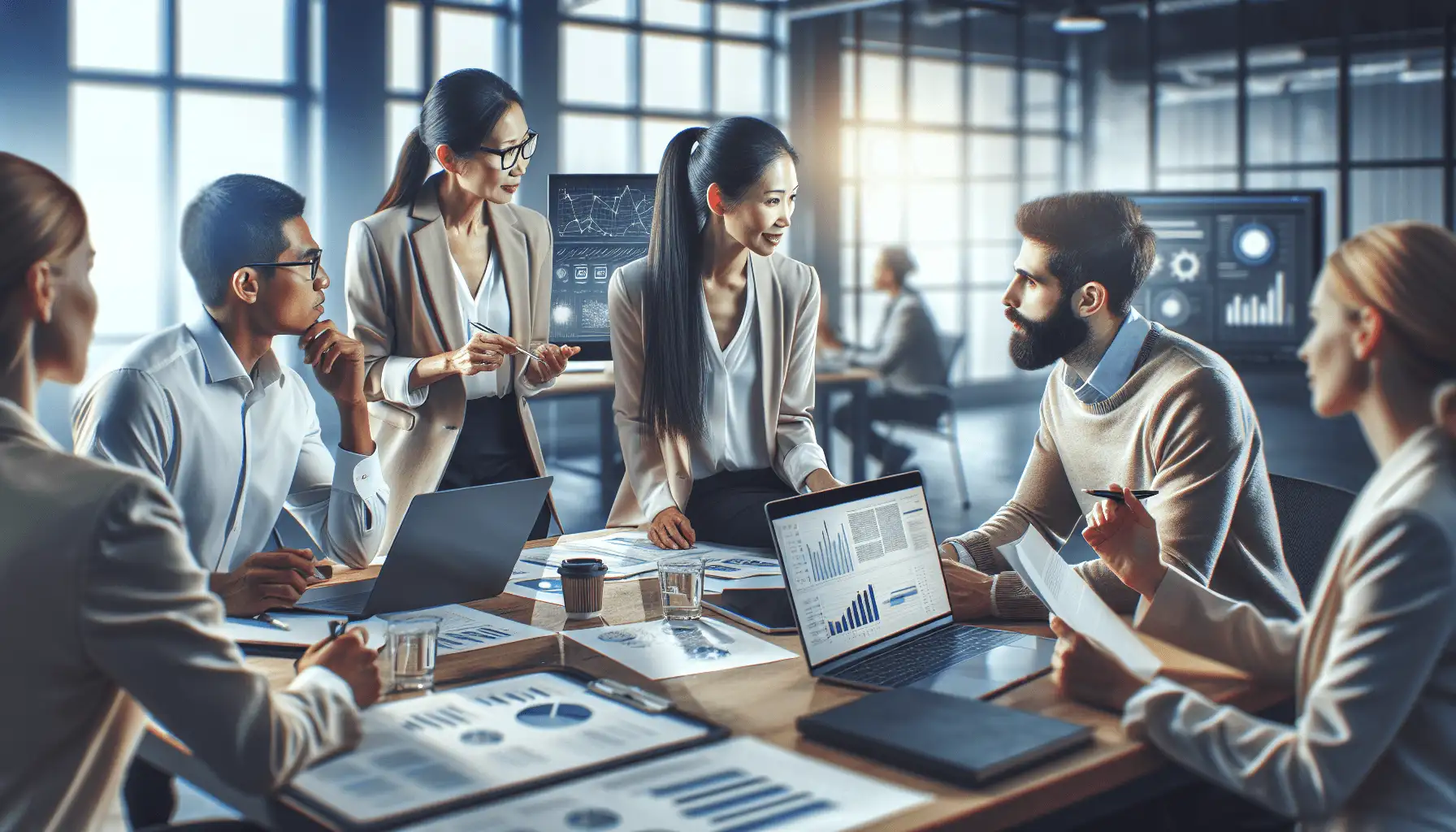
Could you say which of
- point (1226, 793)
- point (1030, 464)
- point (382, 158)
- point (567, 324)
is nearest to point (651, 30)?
point (382, 158)

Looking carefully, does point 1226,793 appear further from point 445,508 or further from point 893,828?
point 445,508

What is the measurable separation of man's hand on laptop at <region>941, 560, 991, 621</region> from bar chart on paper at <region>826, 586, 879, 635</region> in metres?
0.20

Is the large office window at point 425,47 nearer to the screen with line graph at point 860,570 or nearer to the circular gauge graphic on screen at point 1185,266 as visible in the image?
the circular gauge graphic on screen at point 1185,266

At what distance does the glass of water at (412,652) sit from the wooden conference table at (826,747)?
3 cm

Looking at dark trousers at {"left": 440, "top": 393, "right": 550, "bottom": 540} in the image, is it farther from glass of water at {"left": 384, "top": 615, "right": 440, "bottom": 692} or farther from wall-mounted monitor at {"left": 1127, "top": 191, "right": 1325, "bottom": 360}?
wall-mounted monitor at {"left": 1127, "top": 191, "right": 1325, "bottom": 360}

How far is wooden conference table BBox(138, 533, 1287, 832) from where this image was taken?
1157mm

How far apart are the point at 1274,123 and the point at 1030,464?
7.71 meters

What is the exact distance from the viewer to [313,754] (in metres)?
1.19

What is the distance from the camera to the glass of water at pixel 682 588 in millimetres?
1807

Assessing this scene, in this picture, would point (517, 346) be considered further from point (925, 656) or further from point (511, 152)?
point (925, 656)

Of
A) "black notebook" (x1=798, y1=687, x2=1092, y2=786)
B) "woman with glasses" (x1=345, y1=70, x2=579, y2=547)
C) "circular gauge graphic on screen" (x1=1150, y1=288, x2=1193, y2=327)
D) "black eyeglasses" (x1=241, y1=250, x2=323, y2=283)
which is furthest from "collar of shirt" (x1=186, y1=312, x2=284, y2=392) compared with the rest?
"circular gauge graphic on screen" (x1=1150, y1=288, x2=1193, y2=327)

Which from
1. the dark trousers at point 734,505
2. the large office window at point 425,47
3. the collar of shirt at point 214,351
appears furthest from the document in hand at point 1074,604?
the large office window at point 425,47

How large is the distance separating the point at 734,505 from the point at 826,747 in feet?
4.46

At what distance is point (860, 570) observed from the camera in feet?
5.49
